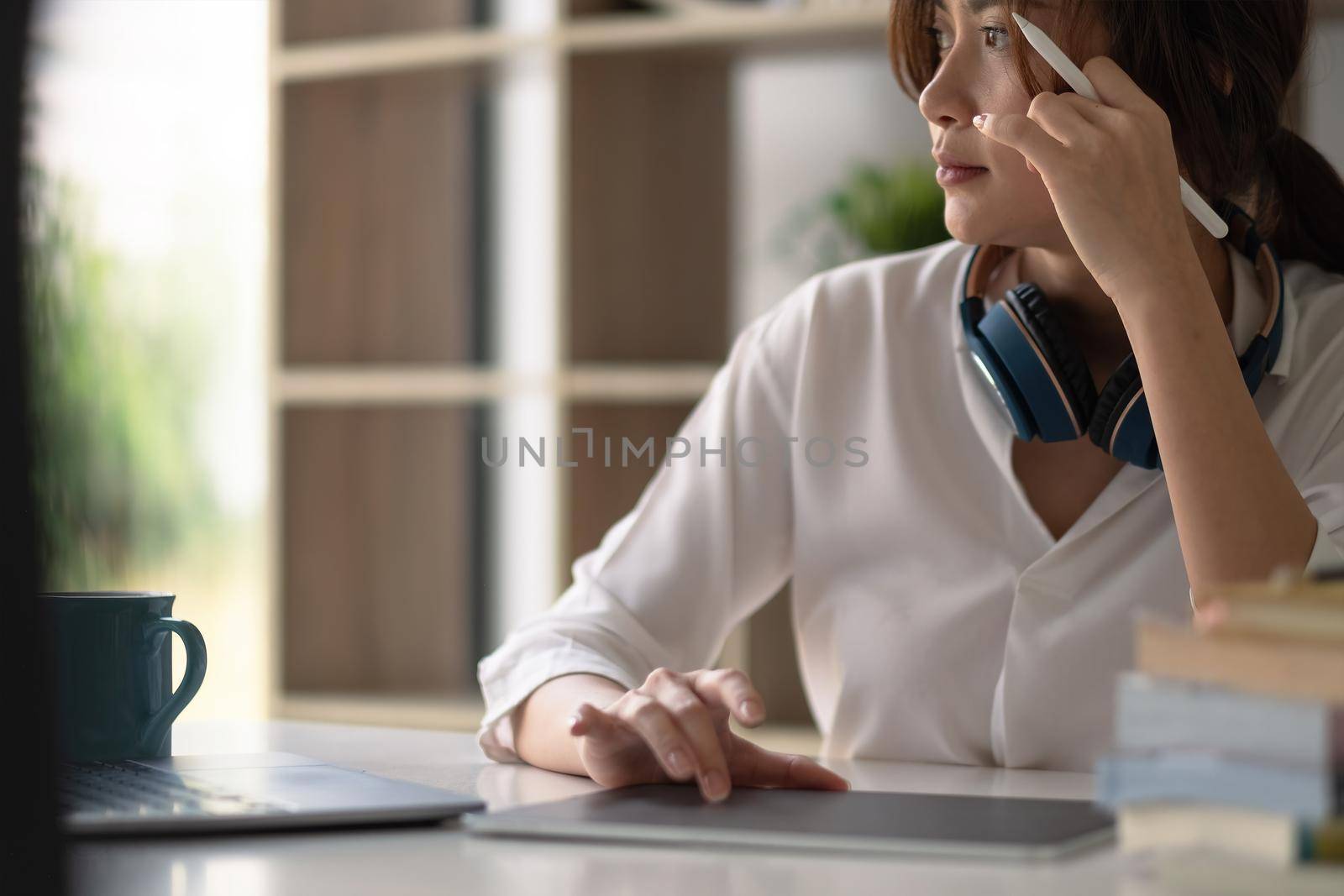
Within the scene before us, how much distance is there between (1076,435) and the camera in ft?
3.90

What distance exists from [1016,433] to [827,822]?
0.63 metres

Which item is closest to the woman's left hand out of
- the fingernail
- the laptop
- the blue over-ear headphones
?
the blue over-ear headphones

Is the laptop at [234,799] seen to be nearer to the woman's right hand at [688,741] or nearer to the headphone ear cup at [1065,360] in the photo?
the woman's right hand at [688,741]

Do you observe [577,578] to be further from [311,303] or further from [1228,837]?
[311,303]

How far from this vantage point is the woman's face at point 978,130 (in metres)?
1.17

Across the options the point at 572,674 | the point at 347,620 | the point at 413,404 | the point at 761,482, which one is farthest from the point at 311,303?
the point at 572,674

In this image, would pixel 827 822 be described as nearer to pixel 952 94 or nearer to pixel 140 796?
pixel 140 796

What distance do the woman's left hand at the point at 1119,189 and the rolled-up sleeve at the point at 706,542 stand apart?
0.39m

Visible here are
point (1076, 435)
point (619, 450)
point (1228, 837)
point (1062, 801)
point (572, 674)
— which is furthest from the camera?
point (619, 450)

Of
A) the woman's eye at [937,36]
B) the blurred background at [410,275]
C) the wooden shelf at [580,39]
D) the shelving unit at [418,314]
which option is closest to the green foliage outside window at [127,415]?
the blurred background at [410,275]

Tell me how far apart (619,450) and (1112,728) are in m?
1.19

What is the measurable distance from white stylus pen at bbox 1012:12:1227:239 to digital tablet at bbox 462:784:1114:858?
511 millimetres

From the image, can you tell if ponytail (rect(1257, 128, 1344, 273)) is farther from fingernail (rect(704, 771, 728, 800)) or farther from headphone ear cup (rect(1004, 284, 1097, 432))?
fingernail (rect(704, 771, 728, 800))

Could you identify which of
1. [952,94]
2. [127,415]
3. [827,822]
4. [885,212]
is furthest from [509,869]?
[127,415]
